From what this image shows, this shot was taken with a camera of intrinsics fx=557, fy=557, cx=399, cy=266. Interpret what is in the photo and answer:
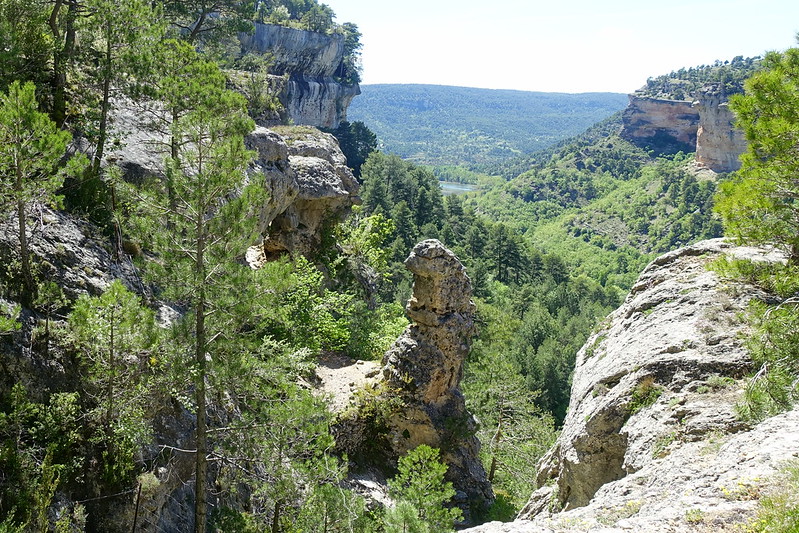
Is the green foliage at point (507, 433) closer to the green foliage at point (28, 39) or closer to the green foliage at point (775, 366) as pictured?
the green foliage at point (775, 366)

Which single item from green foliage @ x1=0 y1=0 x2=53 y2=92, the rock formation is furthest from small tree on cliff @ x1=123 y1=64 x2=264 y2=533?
the rock formation

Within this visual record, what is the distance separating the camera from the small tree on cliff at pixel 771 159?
8430 mm

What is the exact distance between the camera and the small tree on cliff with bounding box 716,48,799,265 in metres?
8.43

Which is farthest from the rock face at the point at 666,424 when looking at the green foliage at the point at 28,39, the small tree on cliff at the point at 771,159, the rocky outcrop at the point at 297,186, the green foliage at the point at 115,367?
the green foliage at the point at 28,39

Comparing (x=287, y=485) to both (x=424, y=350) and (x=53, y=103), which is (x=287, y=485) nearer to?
(x=424, y=350)

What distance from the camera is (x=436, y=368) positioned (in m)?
17.8

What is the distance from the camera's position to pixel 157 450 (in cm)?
1013

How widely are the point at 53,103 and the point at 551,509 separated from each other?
14.6 meters

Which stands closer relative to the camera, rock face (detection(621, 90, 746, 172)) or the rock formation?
the rock formation

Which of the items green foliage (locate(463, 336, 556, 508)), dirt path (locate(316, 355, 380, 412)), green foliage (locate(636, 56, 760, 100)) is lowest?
green foliage (locate(463, 336, 556, 508))

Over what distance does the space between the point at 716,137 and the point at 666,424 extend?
114m

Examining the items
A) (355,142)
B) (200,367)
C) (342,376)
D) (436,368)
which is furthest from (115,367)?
(355,142)

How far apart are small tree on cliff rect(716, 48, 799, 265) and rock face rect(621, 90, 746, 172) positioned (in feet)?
355

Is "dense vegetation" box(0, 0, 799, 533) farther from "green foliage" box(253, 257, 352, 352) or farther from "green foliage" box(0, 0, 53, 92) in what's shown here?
"green foliage" box(253, 257, 352, 352)
